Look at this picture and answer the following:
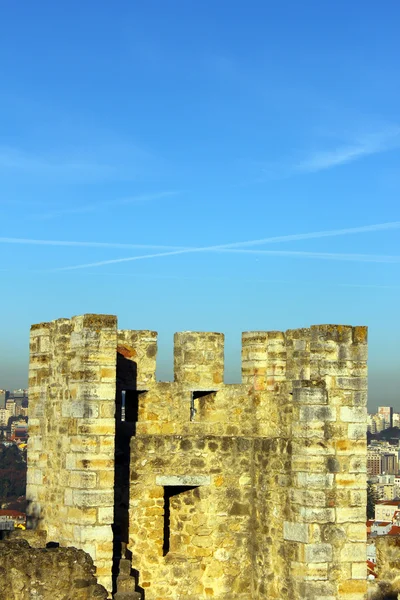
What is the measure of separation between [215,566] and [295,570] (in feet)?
4.73

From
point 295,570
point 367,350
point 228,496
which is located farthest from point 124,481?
point 367,350

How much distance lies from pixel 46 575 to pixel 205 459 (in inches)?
186

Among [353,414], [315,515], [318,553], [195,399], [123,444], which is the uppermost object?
[195,399]

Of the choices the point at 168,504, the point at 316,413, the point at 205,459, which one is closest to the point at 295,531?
the point at 316,413

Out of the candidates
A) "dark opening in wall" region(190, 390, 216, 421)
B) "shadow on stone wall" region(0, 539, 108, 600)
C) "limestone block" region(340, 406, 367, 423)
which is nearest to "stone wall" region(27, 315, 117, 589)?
"dark opening in wall" region(190, 390, 216, 421)

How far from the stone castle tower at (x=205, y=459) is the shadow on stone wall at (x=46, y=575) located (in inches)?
112

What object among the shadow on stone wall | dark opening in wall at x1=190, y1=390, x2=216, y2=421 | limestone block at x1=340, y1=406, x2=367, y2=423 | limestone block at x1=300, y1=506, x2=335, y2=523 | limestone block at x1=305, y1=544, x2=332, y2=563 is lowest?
limestone block at x1=305, y1=544, x2=332, y2=563

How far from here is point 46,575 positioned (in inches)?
384

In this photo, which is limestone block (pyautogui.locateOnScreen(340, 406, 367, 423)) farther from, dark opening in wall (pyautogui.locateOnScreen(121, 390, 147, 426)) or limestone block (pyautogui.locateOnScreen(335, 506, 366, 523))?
dark opening in wall (pyautogui.locateOnScreen(121, 390, 147, 426))

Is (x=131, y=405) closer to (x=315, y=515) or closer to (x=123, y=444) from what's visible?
(x=123, y=444)

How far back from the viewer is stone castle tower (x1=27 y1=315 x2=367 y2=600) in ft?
42.7

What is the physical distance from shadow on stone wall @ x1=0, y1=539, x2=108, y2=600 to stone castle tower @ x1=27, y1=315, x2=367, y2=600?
2.83 m

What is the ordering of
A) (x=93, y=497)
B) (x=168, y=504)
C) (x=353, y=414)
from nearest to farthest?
(x=93, y=497)
(x=353, y=414)
(x=168, y=504)

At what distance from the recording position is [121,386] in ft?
47.3
